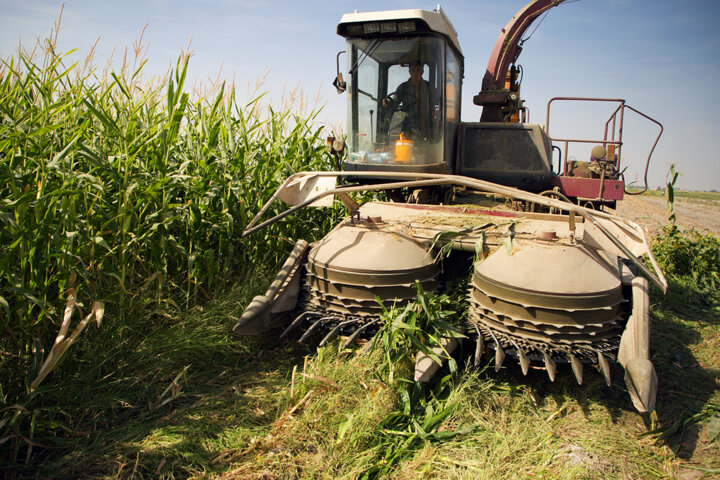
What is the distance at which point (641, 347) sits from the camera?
2.21 meters

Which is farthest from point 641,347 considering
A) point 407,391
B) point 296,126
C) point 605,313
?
point 296,126

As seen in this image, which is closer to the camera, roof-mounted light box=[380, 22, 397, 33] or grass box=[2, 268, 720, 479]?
grass box=[2, 268, 720, 479]

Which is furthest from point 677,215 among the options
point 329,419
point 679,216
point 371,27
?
point 329,419

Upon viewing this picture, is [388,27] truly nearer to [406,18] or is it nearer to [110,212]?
[406,18]

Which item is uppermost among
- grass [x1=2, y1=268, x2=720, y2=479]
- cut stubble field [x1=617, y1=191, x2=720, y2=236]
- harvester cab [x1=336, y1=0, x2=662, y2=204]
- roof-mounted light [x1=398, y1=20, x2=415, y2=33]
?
roof-mounted light [x1=398, y1=20, x2=415, y2=33]

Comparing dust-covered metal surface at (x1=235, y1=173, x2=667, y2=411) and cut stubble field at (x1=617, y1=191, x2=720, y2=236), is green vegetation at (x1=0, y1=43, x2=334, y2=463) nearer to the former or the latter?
dust-covered metal surface at (x1=235, y1=173, x2=667, y2=411)

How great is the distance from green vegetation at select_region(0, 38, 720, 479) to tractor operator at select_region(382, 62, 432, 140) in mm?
1757

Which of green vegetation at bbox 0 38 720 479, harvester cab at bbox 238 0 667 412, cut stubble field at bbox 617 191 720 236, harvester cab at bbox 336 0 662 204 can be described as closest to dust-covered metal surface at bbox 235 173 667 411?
harvester cab at bbox 238 0 667 412

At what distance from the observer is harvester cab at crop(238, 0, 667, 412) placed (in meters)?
2.32

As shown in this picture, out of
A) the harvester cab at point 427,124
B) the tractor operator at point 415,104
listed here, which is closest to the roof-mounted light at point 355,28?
the harvester cab at point 427,124

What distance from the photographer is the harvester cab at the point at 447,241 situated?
2.32 m

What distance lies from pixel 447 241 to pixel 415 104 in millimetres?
1931

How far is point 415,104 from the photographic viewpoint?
433 cm

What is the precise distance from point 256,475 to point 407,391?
0.86 meters
